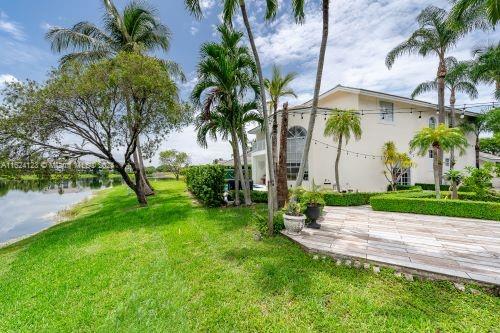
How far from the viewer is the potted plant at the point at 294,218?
657 cm

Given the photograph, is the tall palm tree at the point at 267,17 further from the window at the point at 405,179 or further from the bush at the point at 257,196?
the window at the point at 405,179

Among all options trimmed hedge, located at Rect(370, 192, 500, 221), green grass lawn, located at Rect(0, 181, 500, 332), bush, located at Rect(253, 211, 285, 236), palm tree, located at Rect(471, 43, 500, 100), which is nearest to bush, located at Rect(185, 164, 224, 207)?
bush, located at Rect(253, 211, 285, 236)

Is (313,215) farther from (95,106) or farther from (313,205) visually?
(95,106)

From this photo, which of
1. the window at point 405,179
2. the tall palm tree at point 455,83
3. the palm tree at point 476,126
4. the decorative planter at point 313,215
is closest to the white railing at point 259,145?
the window at point 405,179

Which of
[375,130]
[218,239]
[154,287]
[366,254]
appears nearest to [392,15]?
[375,130]

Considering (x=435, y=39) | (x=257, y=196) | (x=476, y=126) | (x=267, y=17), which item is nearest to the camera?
(x=267, y=17)

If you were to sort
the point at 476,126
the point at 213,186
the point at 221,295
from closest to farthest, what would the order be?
the point at 221,295, the point at 213,186, the point at 476,126

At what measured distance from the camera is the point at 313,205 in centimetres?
721

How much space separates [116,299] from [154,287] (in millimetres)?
613

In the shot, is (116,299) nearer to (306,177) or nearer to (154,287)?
(154,287)

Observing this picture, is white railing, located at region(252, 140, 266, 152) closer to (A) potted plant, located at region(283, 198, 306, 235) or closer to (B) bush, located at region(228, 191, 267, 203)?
(B) bush, located at region(228, 191, 267, 203)

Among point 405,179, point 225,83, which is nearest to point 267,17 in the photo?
point 225,83

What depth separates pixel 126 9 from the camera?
1530 cm

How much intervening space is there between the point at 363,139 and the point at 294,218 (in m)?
11.6
